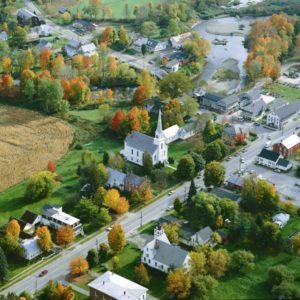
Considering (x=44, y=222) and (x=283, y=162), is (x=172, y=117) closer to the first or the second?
(x=283, y=162)

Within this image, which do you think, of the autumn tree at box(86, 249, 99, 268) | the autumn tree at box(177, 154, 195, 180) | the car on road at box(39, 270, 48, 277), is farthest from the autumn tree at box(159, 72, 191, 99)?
the car on road at box(39, 270, 48, 277)

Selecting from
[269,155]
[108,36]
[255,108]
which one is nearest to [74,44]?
[108,36]

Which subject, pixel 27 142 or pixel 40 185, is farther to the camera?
pixel 27 142

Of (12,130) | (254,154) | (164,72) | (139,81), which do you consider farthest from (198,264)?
(164,72)

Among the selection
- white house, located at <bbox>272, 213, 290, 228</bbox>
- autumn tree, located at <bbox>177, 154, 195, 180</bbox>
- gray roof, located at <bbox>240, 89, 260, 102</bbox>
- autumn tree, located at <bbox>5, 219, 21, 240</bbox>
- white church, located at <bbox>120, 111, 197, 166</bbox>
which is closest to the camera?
autumn tree, located at <bbox>5, 219, 21, 240</bbox>

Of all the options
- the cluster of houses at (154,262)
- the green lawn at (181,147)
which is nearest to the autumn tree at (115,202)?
the cluster of houses at (154,262)

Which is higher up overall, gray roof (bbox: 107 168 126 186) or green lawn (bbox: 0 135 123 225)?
gray roof (bbox: 107 168 126 186)

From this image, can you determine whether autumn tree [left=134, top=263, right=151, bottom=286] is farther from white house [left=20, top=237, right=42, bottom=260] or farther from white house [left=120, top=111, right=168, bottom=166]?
white house [left=120, top=111, right=168, bottom=166]
